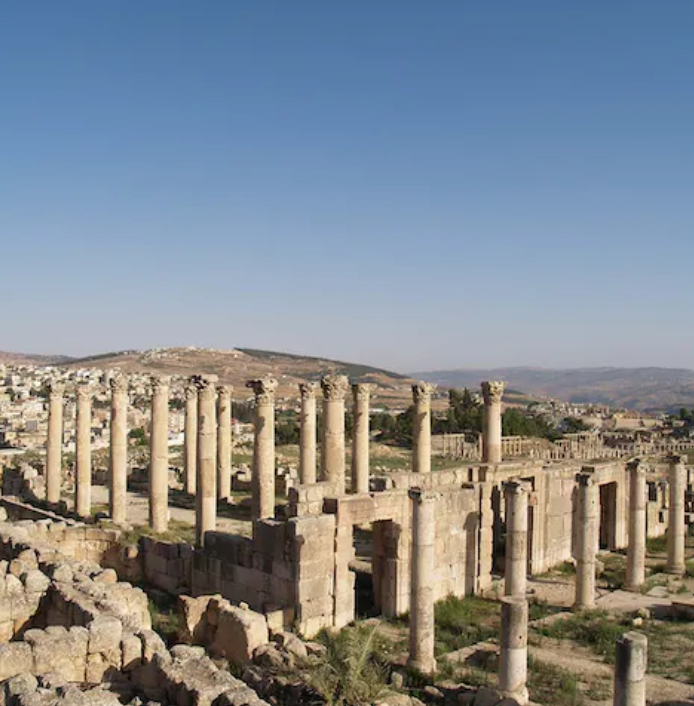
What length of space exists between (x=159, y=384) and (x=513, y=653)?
16640 mm

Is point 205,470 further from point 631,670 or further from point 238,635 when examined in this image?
point 631,670

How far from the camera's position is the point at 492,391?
25.2 metres

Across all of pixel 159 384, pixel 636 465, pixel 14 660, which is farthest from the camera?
pixel 159 384

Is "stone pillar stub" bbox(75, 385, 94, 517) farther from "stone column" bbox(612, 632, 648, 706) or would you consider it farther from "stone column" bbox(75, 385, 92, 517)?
"stone column" bbox(612, 632, 648, 706)

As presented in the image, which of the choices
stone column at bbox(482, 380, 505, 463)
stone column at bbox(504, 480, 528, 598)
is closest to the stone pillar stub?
stone column at bbox(482, 380, 505, 463)

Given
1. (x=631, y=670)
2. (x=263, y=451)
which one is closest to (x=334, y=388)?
(x=263, y=451)

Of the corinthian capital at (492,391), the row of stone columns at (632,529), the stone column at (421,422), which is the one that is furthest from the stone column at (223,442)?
the row of stone columns at (632,529)

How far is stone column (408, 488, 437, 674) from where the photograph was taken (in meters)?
15.3

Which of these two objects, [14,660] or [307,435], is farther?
[307,435]

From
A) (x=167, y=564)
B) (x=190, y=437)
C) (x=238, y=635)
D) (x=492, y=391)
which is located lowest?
(x=167, y=564)

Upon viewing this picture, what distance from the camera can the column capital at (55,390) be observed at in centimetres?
2989

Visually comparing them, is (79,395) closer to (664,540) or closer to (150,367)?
(664,540)

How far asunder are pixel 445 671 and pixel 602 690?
2800 mm

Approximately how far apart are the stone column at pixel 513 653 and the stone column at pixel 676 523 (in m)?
11.7
